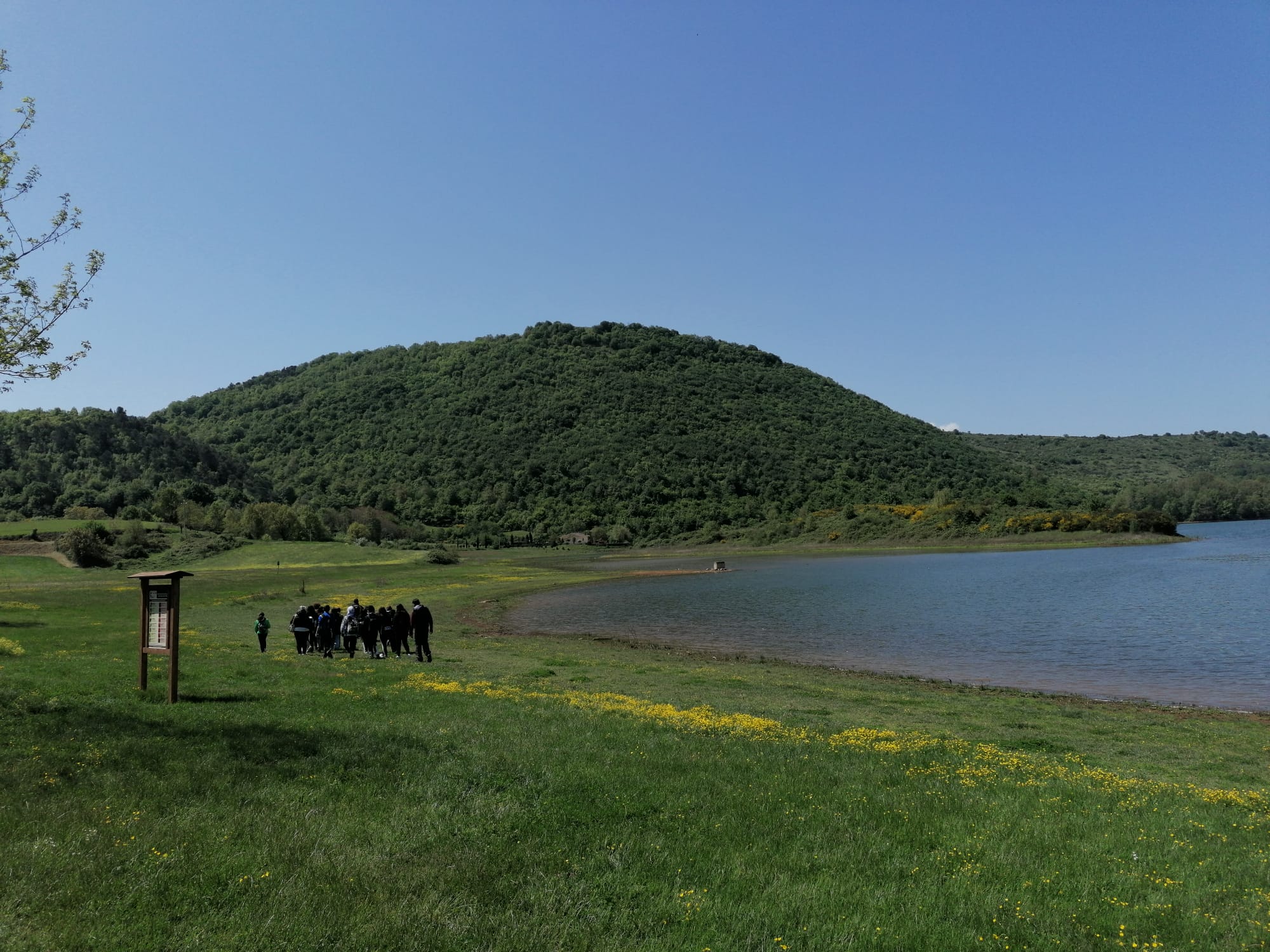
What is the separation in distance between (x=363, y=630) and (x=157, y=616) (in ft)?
40.1

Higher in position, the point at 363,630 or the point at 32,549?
the point at 32,549

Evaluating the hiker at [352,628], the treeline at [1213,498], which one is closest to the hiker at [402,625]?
the hiker at [352,628]

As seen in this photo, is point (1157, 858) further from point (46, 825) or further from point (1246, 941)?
point (46, 825)

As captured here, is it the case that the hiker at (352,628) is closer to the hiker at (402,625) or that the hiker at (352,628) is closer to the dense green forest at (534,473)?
the hiker at (402,625)

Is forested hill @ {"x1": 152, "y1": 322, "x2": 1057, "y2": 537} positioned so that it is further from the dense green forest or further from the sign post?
the sign post

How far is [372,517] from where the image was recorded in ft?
437

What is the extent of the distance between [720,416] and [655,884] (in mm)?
186249

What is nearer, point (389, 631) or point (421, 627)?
point (421, 627)

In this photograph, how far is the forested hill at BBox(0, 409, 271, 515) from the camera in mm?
109000

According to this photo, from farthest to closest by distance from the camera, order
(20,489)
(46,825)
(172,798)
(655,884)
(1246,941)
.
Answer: (20,489)
(172,798)
(46,825)
(655,884)
(1246,941)

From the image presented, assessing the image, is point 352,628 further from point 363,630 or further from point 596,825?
point 596,825

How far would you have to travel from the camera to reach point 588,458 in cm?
17375

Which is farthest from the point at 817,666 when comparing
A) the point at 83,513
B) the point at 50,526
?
the point at 83,513

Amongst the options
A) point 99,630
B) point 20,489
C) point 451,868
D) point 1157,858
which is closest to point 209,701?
point 451,868
